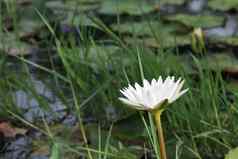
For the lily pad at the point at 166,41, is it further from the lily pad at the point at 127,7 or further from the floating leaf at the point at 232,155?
the floating leaf at the point at 232,155

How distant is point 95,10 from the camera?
305cm

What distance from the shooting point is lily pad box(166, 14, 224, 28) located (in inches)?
103

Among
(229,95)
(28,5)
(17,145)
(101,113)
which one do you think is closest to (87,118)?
(101,113)

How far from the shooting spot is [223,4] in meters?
2.86

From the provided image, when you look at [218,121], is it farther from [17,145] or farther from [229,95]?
[17,145]

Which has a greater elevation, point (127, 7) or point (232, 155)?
point (232, 155)

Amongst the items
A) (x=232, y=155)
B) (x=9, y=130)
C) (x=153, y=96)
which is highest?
(x=153, y=96)

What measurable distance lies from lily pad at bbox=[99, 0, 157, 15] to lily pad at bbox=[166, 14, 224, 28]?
0.18 meters

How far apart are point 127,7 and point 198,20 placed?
1.37 ft

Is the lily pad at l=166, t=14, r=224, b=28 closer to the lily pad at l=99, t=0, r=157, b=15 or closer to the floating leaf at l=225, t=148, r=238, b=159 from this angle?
the lily pad at l=99, t=0, r=157, b=15

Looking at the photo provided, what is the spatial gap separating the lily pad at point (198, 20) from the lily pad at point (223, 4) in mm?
121

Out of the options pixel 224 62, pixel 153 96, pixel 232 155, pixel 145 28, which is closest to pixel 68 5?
pixel 145 28

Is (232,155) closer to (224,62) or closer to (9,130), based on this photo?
(9,130)

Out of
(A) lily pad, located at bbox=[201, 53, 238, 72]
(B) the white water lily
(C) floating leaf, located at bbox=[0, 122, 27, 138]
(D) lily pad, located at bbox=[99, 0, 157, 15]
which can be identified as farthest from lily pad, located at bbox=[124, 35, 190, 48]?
(B) the white water lily
